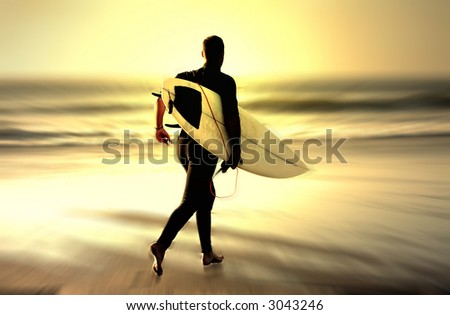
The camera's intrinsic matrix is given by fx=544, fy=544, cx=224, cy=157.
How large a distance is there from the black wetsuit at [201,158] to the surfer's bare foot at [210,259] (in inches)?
7.5

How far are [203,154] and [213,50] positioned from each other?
1.36ft

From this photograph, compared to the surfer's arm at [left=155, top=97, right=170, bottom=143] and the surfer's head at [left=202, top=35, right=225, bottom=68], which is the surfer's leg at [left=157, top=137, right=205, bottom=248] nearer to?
the surfer's arm at [left=155, top=97, right=170, bottom=143]

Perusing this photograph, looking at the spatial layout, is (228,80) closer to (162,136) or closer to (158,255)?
(162,136)

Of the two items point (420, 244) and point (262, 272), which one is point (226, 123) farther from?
point (420, 244)

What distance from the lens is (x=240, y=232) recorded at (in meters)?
2.76

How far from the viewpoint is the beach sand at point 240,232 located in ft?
7.48

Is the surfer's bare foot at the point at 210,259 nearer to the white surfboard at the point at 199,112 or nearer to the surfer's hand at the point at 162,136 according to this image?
the white surfboard at the point at 199,112

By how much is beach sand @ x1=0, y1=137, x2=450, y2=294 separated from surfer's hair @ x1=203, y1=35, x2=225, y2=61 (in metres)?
0.91

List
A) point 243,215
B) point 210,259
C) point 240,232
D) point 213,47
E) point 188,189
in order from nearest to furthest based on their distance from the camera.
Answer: point 213,47 < point 188,189 < point 210,259 < point 240,232 < point 243,215

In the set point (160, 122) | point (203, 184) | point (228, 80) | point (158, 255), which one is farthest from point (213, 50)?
point (158, 255)

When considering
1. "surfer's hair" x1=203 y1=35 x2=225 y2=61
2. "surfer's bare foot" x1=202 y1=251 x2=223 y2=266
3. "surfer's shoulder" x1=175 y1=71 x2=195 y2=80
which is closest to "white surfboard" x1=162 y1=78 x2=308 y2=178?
"surfer's shoulder" x1=175 y1=71 x2=195 y2=80

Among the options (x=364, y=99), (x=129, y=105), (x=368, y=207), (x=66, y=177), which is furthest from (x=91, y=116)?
(x=368, y=207)

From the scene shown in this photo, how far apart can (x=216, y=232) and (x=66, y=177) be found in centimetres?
159

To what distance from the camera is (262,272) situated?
235 cm
